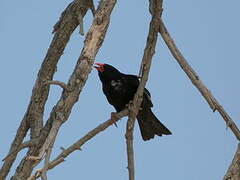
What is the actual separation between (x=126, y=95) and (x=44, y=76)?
4.20ft

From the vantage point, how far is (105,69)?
7168 millimetres

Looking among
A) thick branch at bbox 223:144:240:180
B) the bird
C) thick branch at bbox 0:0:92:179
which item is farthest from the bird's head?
thick branch at bbox 223:144:240:180

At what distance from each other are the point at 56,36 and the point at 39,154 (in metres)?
1.88

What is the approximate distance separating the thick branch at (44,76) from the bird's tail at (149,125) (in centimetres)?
123

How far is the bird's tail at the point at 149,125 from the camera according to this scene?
22.4ft

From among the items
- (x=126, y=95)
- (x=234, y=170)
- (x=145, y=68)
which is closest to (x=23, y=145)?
(x=145, y=68)

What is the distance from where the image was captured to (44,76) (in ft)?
19.4

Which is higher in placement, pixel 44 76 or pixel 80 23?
pixel 80 23

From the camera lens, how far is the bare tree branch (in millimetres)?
4904

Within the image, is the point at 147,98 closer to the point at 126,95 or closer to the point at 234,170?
the point at 126,95

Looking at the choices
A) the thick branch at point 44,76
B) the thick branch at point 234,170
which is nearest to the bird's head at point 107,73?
the thick branch at point 44,76

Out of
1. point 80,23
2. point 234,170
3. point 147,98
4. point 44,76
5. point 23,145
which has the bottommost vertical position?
point 234,170

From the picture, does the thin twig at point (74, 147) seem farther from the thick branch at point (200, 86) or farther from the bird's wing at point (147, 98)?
the bird's wing at point (147, 98)

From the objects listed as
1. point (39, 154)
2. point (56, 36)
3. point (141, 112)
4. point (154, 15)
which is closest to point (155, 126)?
point (141, 112)
